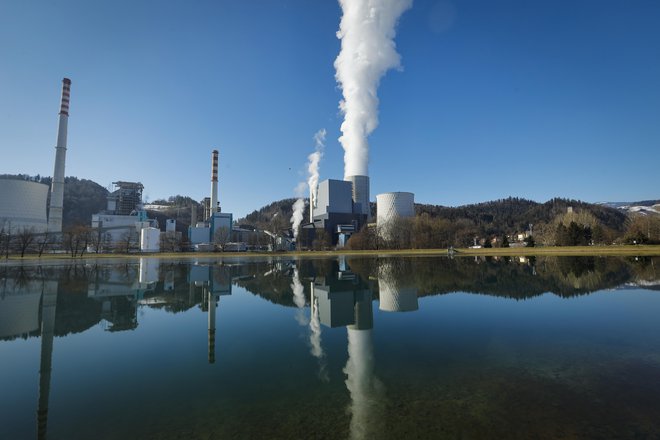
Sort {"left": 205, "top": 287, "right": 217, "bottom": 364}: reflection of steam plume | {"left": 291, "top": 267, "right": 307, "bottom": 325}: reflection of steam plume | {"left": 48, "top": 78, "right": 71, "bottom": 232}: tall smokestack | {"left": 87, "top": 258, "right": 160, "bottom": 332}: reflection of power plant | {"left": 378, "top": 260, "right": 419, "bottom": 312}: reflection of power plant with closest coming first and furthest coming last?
{"left": 205, "top": 287, "right": 217, "bottom": 364}: reflection of steam plume → {"left": 87, "top": 258, "right": 160, "bottom": 332}: reflection of power plant → {"left": 291, "top": 267, "right": 307, "bottom": 325}: reflection of steam plume → {"left": 378, "top": 260, "right": 419, "bottom": 312}: reflection of power plant → {"left": 48, "top": 78, "right": 71, "bottom": 232}: tall smokestack

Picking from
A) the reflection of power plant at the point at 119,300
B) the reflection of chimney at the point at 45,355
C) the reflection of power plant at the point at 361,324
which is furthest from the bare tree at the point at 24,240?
the reflection of power plant at the point at 361,324

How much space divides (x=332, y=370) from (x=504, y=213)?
20619 centimetres

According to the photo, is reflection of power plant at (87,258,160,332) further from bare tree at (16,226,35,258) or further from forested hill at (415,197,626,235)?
forested hill at (415,197,626,235)

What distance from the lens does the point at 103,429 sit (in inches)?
184

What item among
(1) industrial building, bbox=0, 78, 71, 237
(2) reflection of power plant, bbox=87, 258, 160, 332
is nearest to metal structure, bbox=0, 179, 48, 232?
(1) industrial building, bbox=0, 78, 71, 237

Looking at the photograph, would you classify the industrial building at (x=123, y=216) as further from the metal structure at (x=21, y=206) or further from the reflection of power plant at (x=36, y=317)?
the reflection of power plant at (x=36, y=317)

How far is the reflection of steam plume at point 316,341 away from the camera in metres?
6.80

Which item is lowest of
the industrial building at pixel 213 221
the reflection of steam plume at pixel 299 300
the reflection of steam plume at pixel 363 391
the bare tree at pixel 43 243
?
the reflection of steam plume at pixel 363 391

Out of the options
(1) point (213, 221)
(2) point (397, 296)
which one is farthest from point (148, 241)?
(2) point (397, 296)

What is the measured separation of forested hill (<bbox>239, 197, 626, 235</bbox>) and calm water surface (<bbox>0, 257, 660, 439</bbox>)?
13795cm

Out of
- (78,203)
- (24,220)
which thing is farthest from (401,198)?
(78,203)

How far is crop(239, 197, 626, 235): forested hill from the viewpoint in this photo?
159 meters

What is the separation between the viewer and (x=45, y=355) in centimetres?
805

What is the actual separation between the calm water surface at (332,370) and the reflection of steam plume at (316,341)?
57mm
